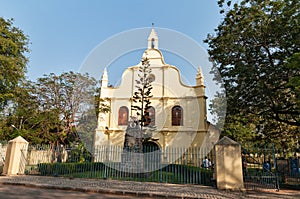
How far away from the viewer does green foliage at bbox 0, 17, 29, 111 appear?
14977 millimetres

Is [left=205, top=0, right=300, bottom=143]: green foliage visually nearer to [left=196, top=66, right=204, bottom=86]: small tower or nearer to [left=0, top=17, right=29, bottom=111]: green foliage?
[left=196, top=66, right=204, bottom=86]: small tower

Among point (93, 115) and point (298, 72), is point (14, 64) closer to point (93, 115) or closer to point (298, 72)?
point (93, 115)

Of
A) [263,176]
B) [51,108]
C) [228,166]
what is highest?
[51,108]

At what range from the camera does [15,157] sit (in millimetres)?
11672

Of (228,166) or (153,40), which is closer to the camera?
(228,166)

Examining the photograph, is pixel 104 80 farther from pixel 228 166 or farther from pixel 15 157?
pixel 228 166

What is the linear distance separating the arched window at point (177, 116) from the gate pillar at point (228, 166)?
11617mm

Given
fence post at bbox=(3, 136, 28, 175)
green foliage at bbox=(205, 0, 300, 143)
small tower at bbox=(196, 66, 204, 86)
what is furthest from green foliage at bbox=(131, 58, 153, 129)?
small tower at bbox=(196, 66, 204, 86)

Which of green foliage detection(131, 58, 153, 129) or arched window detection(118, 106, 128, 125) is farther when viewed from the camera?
arched window detection(118, 106, 128, 125)

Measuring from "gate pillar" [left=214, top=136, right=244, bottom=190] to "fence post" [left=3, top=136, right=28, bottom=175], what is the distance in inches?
402

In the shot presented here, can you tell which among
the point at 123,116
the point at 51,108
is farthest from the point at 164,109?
the point at 51,108

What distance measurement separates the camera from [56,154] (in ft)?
42.9

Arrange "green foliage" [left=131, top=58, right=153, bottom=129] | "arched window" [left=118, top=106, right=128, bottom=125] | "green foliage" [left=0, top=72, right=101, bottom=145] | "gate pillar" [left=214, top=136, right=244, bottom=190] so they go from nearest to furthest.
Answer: "gate pillar" [left=214, top=136, right=244, bottom=190], "green foliage" [left=131, top=58, right=153, bottom=129], "green foliage" [left=0, top=72, right=101, bottom=145], "arched window" [left=118, top=106, right=128, bottom=125]

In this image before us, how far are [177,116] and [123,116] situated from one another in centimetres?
526
